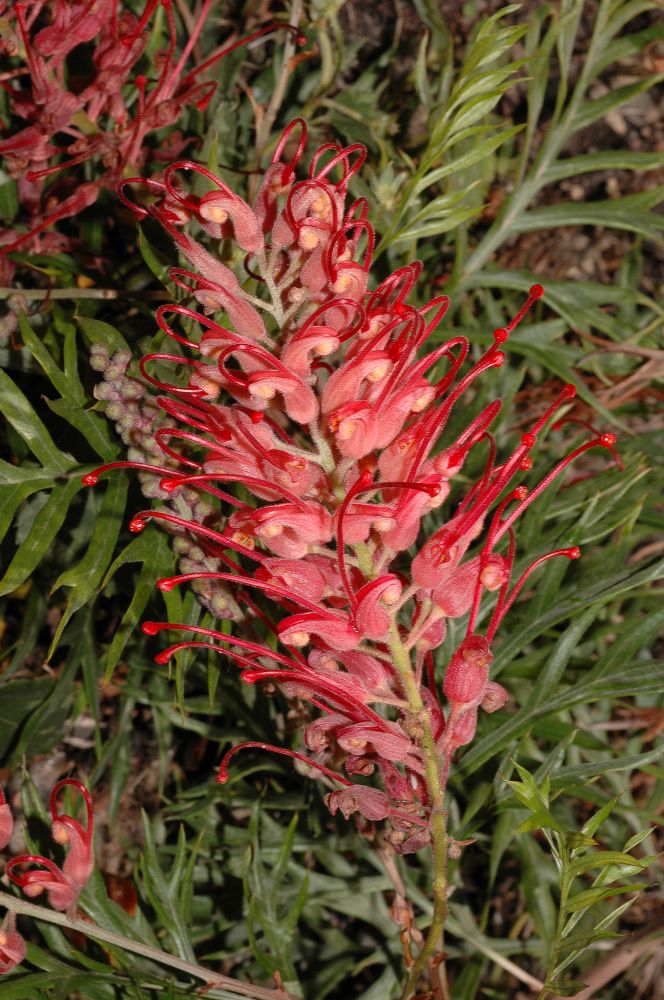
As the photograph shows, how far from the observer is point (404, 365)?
0.78 meters

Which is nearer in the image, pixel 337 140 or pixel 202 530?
pixel 202 530

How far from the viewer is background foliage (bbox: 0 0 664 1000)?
105cm

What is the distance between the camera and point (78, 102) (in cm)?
105

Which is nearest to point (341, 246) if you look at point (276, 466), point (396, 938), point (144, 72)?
point (276, 466)

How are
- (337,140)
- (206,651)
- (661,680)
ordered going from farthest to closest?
1. (337,140)
2. (206,651)
3. (661,680)

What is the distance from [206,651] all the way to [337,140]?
74cm

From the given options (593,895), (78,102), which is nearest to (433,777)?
(593,895)

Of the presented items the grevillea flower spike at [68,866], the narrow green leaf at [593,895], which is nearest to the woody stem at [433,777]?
the narrow green leaf at [593,895]

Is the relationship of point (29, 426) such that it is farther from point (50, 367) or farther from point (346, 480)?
point (346, 480)

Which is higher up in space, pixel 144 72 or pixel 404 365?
pixel 144 72

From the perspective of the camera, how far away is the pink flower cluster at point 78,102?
3.35 feet

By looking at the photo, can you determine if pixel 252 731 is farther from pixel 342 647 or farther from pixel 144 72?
pixel 144 72

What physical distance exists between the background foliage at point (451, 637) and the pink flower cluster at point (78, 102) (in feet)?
0.16

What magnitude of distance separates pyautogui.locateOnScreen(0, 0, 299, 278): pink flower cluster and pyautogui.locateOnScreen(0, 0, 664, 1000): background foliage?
0.05 meters
